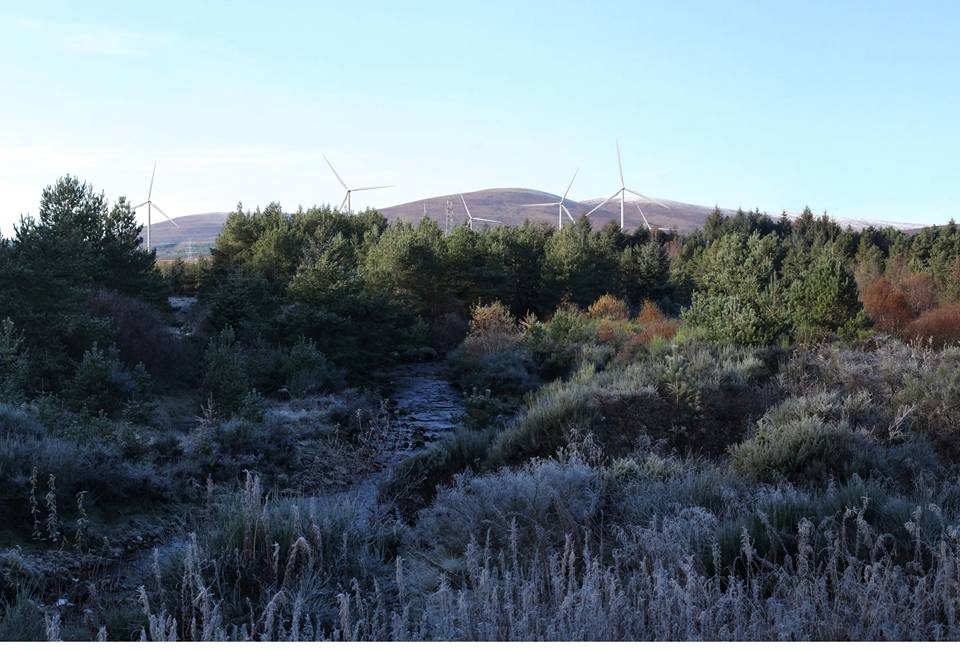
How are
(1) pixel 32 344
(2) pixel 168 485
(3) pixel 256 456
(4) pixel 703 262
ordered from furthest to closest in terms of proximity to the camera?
(4) pixel 703 262 → (1) pixel 32 344 → (3) pixel 256 456 → (2) pixel 168 485

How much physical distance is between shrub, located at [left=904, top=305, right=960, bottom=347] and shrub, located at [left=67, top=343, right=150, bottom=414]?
1957cm

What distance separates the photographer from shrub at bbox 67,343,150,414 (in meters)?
14.6

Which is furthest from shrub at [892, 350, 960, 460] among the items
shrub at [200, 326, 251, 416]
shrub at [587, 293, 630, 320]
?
shrub at [587, 293, 630, 320]

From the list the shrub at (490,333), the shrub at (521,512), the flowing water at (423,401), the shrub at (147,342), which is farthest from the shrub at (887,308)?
the shrub at (147,342)

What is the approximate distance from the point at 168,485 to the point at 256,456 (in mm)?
2129

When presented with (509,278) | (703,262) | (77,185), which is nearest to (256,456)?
(77,185)

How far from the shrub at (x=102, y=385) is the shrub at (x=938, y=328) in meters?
19.6

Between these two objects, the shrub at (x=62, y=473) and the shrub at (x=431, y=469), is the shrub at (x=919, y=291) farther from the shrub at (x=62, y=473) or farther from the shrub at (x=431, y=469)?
the shrub at (x=62, y=473)

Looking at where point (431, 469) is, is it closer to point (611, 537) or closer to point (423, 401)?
point (611, 537)

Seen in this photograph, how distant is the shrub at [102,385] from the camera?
48.0 feet

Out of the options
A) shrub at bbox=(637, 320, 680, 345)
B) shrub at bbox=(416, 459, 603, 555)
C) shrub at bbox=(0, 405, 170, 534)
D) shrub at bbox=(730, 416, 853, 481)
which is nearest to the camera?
shrub at bbox=(416, 459, 603, 555)

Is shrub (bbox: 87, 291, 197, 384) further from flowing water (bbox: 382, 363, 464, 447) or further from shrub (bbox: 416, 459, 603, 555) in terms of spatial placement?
shrub (bbox: 416, 459, 603, 555)

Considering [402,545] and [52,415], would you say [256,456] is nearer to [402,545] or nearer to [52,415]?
[52,415]

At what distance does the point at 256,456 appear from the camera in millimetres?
12367
